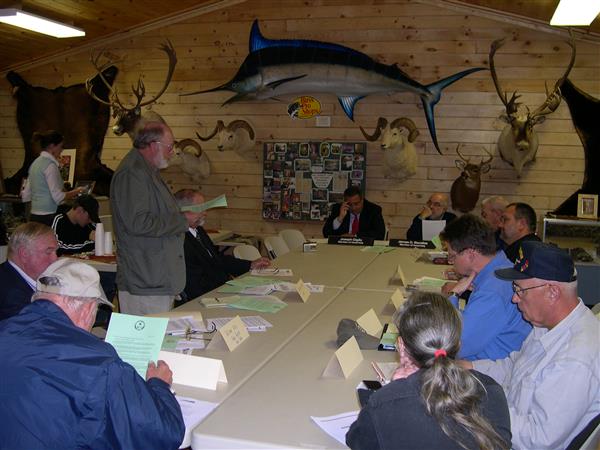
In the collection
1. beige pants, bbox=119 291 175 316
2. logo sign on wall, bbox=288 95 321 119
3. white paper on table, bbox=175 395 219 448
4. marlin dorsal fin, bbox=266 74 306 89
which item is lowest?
beige pants, bbox=119 291 175 316

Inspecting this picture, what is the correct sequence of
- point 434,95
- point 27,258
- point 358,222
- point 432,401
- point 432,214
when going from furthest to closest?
point 434,95, point 358,222, point 432,214, point 27,258, point 432,401

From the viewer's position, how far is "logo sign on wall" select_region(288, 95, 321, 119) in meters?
7.21

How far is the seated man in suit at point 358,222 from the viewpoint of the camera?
249 inches

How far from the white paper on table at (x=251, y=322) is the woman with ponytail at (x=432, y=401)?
126cm

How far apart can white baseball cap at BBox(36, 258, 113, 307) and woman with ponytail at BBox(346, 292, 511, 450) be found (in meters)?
0.84

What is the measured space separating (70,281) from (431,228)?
4.63m

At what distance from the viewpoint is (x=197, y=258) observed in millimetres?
4070

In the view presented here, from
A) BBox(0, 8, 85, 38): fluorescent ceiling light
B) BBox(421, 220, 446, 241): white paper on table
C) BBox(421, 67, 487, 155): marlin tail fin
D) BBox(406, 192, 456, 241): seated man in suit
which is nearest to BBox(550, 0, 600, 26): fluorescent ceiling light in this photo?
BBox(421, 67, 487, 155): marlin tail fin

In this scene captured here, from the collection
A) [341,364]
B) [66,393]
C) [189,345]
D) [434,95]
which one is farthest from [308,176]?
[66,393]

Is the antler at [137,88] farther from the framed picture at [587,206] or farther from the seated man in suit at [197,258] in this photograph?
the framed picture at [587,206]

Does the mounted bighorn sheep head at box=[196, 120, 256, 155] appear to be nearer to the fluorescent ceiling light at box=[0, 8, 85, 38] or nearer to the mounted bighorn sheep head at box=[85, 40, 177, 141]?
the mounted bighorn sheep head at box=[85, 40, 177, 141]

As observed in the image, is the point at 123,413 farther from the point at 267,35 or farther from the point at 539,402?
the point at 267,35

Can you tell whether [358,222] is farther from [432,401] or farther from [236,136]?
[432,401]

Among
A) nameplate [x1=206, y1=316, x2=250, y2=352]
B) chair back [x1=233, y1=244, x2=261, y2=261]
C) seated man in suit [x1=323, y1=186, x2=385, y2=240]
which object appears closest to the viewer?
nameplate [x1=206, y1=316, x2=250, y2=352]
